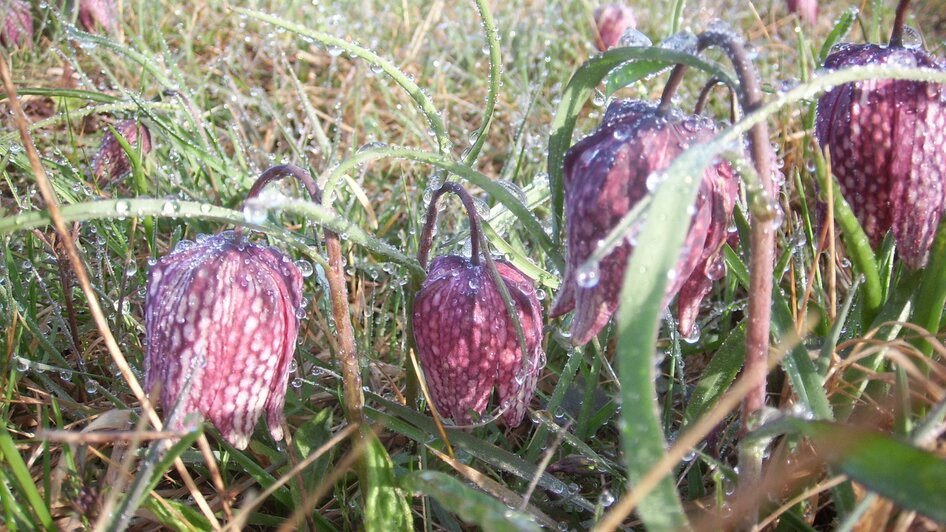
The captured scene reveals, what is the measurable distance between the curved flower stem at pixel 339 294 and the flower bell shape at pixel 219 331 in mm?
62

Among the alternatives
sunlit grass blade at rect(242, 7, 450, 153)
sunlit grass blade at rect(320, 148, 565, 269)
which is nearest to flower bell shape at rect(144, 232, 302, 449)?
sunlit grass blade at rect(320, 148, 565, 269)

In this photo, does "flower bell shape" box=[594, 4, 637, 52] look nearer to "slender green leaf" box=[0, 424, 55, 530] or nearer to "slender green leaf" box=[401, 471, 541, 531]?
"slender green leaf" box=[401, 471, 541, 531]

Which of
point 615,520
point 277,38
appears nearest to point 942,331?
point 615,520

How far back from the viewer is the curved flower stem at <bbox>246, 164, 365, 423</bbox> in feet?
3.09

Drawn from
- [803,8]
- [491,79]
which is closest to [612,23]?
[803,8]

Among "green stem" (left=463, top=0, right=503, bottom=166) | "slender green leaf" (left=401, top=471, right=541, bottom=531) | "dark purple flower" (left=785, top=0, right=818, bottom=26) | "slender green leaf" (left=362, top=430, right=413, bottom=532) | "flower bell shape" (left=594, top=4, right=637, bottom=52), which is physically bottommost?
"slender green leaf" (left=362, top=430, right=413, bottom=532)

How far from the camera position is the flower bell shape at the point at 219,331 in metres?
0.94

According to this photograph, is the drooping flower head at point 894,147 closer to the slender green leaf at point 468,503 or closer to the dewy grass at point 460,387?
the dewy grass at point 460,387

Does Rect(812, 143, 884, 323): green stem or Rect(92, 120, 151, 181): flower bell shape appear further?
Rect(92, 120, 151, 181): flower bell shape

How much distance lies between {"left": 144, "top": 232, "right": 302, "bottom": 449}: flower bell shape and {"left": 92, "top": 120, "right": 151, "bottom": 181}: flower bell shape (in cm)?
82

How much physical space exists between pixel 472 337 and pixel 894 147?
0.55 metres

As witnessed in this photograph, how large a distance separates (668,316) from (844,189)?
0.31 m

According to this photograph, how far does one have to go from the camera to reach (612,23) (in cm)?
269

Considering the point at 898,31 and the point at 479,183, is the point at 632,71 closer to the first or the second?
the point at 479,183
